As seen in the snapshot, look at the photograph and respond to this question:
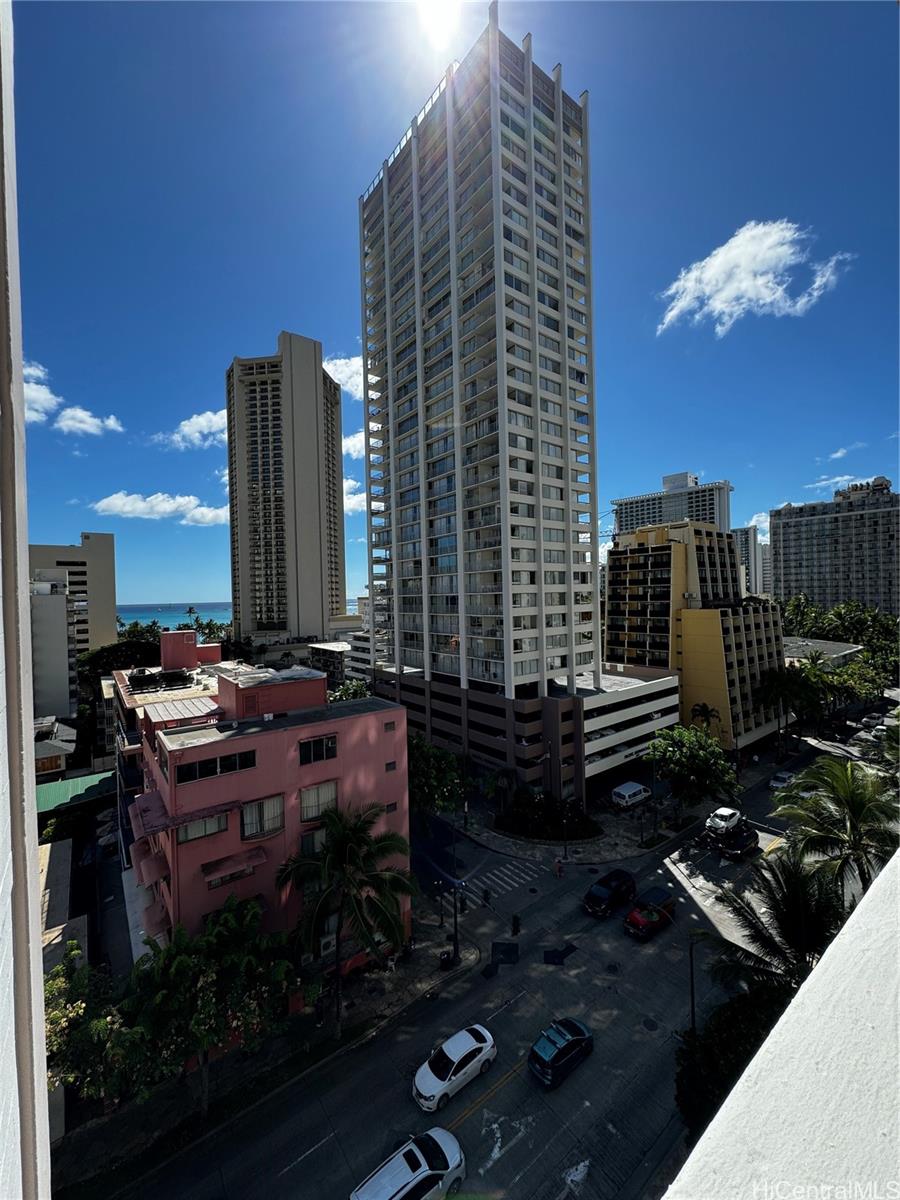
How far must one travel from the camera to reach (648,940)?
2186 centimetres

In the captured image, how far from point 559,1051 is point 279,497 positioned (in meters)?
97.3

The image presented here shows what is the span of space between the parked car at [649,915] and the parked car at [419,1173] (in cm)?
1171

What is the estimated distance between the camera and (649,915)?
74.1 feet

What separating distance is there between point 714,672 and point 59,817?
52204 millimetres

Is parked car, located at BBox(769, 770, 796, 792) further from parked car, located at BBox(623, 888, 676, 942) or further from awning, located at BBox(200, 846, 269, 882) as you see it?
awning, located at BBox(200, 846, 269, 882)

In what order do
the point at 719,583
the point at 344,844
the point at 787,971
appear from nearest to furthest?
1. the point at 787,971
2. the point at 344,844
3. the point at 719,583

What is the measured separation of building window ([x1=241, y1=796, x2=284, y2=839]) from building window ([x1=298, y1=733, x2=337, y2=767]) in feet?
5.44

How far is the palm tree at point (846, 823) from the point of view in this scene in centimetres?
1574

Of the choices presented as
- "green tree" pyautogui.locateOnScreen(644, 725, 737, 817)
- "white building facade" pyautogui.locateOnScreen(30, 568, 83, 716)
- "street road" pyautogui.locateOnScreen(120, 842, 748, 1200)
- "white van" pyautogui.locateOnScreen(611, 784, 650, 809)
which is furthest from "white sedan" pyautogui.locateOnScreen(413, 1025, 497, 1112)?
"white building facade" pyautogui.locateOnScreen(30, 568, 83, 716)

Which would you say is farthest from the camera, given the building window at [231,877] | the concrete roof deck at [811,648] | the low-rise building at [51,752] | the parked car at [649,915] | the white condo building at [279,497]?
the white condo building at [279,497]

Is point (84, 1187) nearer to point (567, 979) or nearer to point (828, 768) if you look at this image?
point (567, 979)

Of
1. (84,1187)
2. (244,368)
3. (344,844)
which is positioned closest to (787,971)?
(344,844)

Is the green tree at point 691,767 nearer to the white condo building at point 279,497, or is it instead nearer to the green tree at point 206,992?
the green tree at point 206,992

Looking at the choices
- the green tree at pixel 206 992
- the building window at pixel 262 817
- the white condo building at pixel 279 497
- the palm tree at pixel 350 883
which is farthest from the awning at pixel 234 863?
the white condo building at pixel 279 497
